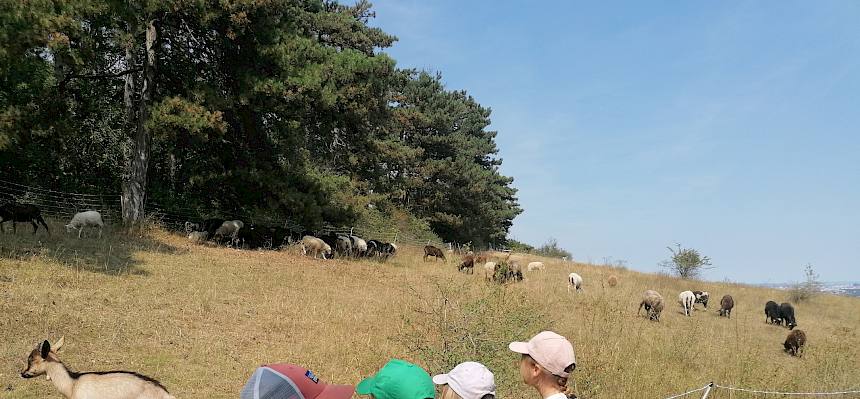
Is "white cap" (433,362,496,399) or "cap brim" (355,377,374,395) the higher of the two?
"white cap" (433,362,496,399)

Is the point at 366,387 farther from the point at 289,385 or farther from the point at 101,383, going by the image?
the point at 101,383

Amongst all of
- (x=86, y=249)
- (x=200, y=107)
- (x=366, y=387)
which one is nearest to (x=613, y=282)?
(x=200, y=107)

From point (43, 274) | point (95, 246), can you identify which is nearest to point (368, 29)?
point (95, 246)

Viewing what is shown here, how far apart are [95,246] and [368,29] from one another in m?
22.7

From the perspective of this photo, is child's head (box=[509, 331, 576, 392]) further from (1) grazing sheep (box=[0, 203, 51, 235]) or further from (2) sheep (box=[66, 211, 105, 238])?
(2) sheep (box=[66, 211, 105, 238])

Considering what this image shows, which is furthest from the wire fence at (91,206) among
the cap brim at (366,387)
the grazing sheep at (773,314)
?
the grazing sheep at (773,314)

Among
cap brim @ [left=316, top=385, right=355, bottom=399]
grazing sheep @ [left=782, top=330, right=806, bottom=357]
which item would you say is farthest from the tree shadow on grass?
grazing sheep @ [left=782, top=330, right=806, bottom=357]

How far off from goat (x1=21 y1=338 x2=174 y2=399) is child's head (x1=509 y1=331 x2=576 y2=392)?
3457 millimetres

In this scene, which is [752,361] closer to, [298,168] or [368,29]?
[298,168]

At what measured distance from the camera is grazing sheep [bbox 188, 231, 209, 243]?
18337 mm

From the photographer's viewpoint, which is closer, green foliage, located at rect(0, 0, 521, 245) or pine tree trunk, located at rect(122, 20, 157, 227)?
green foliage, located at rect(0, 0, 521, 245)

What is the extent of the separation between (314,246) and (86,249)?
8526mm

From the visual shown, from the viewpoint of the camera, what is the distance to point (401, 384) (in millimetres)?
2732

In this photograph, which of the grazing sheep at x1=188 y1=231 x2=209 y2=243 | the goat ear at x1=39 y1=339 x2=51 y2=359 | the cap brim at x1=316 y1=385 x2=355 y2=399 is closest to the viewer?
the cap brim at x1=316 y1=385 x2=355 y2=399
